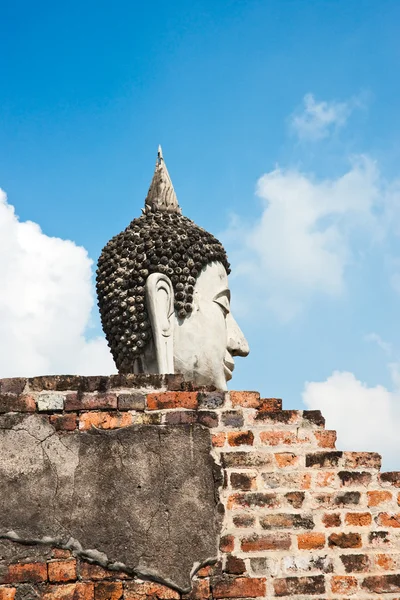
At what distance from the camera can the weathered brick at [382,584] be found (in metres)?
4.18

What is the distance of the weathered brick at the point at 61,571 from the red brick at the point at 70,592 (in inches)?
1.1

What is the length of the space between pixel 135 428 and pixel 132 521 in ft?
1.57

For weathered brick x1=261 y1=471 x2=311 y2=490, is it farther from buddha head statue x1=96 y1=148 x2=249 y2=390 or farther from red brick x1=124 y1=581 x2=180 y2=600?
buddha head statue x1=96 y1=148 x2=249 y2=390

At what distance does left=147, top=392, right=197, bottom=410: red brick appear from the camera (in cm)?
433

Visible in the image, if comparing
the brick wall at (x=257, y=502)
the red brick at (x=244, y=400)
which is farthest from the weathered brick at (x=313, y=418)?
the red brick at (x=244, y=400)

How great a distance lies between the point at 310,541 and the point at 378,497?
47 centimetres

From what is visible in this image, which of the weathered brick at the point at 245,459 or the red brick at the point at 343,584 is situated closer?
the red brick at the point at 343,584

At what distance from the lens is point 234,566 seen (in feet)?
13.3

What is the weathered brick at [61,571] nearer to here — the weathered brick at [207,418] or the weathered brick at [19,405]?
the weathered brick at [19,405]

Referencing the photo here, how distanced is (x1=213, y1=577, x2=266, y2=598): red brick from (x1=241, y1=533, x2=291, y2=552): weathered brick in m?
0.16

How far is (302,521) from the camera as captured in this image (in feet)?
13.8

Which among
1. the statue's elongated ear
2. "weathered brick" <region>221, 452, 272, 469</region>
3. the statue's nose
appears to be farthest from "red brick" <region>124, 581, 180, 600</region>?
the statue's nose

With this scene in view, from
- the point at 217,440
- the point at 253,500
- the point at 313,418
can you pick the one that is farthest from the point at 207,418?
the point at 313,418

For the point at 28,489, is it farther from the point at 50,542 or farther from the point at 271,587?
the point at 271,587
